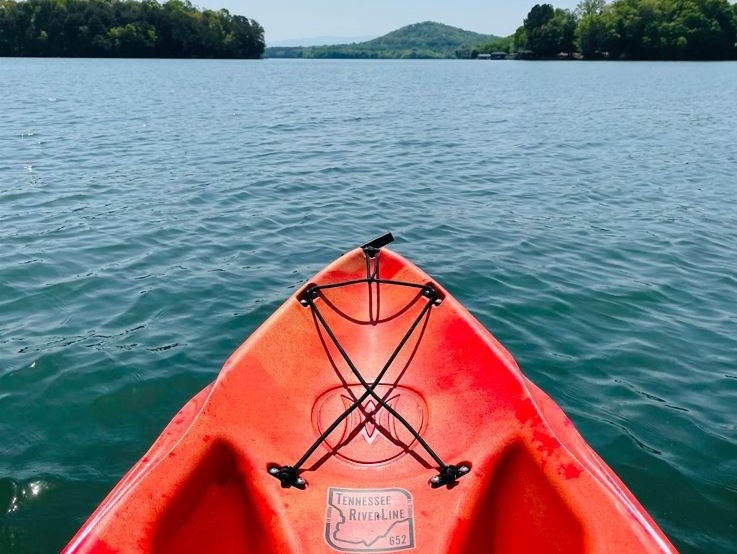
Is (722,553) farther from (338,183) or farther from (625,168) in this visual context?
(625,168)

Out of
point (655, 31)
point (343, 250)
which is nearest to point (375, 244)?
point (343, 250)

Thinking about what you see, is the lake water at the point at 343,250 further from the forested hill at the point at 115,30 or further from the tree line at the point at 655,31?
the tree line at the point at 655,31

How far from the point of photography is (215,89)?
4234cm

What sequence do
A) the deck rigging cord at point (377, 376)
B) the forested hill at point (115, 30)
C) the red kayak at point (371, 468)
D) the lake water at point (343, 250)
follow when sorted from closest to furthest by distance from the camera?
the red kayak at point (371, 468), the deck rigging cord at point (377, 376), the lake water at point (343, 250), the forested hill at point (115, 30)

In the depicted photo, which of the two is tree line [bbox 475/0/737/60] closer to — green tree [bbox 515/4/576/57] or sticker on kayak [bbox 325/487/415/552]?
green tree [bbox 515/4/576/57]

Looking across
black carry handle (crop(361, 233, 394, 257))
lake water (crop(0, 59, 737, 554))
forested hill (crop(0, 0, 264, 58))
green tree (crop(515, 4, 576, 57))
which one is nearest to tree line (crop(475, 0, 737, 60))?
green tree (crop(515, 4, 576, 57))

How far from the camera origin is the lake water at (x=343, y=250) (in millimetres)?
5184

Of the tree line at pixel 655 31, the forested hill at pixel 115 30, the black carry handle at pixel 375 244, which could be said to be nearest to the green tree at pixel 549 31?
the tree line at pixel 655 31

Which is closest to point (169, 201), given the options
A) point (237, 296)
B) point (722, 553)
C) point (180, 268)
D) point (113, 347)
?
point (180, 268)

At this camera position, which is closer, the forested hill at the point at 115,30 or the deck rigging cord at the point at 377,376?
the deck rigging cord at the point at 377,376

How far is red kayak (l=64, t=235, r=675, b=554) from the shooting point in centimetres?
330

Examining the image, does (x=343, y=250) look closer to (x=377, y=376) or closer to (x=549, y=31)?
(x=377, y=376)

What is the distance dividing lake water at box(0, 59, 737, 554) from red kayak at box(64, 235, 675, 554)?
1.40m

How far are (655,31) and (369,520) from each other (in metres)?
118
